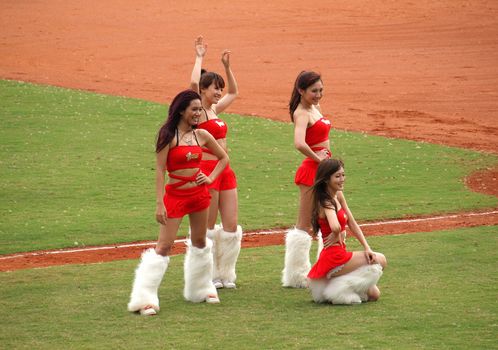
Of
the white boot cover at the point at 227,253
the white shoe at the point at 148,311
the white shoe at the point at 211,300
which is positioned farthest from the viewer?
the white boot cover at the point at 227,253

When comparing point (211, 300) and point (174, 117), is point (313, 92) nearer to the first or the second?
point (174, 117)

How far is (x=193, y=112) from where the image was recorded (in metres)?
10.6

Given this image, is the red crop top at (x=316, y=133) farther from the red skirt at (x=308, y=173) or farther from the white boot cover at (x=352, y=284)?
the white boot cover at (x=352, y=284)

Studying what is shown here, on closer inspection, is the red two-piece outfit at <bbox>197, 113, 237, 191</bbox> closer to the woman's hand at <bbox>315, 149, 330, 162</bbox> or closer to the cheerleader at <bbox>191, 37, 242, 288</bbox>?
the cheerleader at <bbox>191, 37, 242, 288</bbox>

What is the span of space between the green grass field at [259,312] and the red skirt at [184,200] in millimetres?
1034

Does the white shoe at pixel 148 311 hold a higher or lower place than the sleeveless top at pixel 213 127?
lower

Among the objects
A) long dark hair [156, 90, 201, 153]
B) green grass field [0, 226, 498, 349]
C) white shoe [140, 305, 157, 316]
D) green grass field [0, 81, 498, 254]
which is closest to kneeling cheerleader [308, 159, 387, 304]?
green grass field [0, 226, 498, 349]

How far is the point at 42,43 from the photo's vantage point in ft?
120

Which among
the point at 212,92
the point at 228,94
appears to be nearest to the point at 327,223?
the point at 212,92

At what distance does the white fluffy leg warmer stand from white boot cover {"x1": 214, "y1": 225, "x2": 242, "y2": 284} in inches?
52.3

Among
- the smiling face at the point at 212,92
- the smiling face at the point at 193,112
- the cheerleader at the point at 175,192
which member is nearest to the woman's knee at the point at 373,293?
the cheerleader at the point at 175,192

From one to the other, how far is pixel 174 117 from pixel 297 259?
2.29 metres

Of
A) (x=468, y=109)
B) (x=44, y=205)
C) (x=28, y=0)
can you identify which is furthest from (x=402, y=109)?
(x=28, y=0)

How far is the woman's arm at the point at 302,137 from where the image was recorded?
37.4 ft
